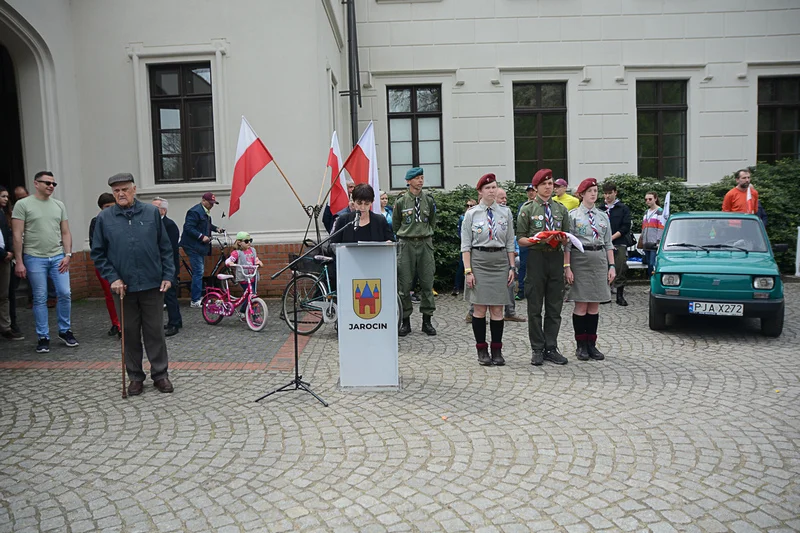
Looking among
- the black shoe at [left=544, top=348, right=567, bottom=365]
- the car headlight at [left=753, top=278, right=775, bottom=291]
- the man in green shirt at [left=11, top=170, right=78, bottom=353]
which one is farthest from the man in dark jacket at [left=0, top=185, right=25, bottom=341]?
the car headlight at [left=753, top=278, right=775, bottom=291]

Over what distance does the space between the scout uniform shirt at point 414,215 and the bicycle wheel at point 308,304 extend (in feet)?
4.07

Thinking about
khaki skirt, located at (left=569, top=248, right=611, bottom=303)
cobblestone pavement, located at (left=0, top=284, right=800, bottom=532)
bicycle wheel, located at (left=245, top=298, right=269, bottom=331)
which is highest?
khaki skirt, located at (left=569, top=248, right=611, bottom=303)

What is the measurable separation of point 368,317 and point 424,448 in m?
1.58

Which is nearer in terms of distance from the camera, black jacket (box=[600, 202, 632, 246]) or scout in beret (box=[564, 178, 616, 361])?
scout in beret (box=[564, 178, 616, 361])

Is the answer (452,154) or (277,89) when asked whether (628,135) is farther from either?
(277,89)

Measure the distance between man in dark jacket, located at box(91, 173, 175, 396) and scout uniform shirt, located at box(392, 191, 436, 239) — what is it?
309cm

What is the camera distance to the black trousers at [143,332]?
218 inches

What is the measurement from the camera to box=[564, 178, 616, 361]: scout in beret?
20.8ft

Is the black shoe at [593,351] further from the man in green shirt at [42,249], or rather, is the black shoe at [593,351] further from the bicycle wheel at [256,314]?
the man in green shirt at [42,249]

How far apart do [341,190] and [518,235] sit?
3110 millimetres

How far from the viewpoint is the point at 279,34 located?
10586 millimetres

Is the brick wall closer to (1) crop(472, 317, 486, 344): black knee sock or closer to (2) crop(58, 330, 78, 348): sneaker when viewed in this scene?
(2) crop(58, 330, 78, 348): sneaker

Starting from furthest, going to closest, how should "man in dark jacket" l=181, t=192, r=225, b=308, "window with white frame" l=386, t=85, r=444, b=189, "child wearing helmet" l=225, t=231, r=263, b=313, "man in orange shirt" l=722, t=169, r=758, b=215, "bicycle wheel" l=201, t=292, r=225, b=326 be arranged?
1. "window with white frame" l=386, t=85, r=444, b=189
2. "man in orange shirt" l=722, t=169, r=758, b=215
3. "man in dark jacket" l=181, t=192, r=225, b=308
4. "bicycle wheel" l=201, t=292, r=225, b=326
5. "child wearing helmet" l=225, t=231, r=263, b=313

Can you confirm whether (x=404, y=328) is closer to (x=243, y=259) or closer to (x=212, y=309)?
(x=243, y=259)
